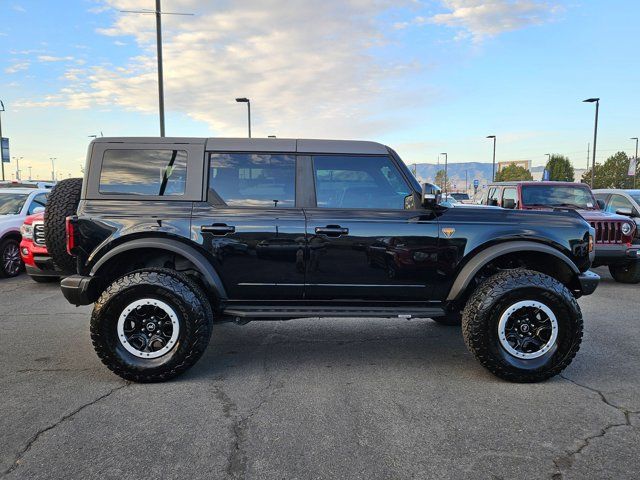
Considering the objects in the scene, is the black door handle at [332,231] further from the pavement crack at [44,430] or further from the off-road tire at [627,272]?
the off-road tire at [627,272]

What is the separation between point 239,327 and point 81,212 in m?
2.37

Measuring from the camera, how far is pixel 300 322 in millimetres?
5918

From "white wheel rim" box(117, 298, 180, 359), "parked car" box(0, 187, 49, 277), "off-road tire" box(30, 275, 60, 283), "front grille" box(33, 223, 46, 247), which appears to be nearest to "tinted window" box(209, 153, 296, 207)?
"white wheel rim" box(117, 298, 180, 359)

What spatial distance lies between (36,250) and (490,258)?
7.14 metres

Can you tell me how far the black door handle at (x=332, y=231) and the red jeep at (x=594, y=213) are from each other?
15.7ft

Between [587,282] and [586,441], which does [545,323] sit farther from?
[586,441]

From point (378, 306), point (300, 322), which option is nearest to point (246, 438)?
point (378, 306)

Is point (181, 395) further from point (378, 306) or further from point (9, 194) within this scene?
point (9, 194)

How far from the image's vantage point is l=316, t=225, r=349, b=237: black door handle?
3977 millimetres

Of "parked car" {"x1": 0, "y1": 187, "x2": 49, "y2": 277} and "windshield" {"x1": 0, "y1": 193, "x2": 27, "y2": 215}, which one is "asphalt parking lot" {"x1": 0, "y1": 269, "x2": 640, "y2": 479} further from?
"windshield" {"x1": 0, "y1": 193, "x2": 27, "y2": 215}

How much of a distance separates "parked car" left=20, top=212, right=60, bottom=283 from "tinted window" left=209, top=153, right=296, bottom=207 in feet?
15.9

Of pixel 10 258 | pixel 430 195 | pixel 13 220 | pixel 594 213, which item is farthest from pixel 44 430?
pixel 594 213

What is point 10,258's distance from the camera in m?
8.88

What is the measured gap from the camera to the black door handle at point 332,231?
3977 millimetres
